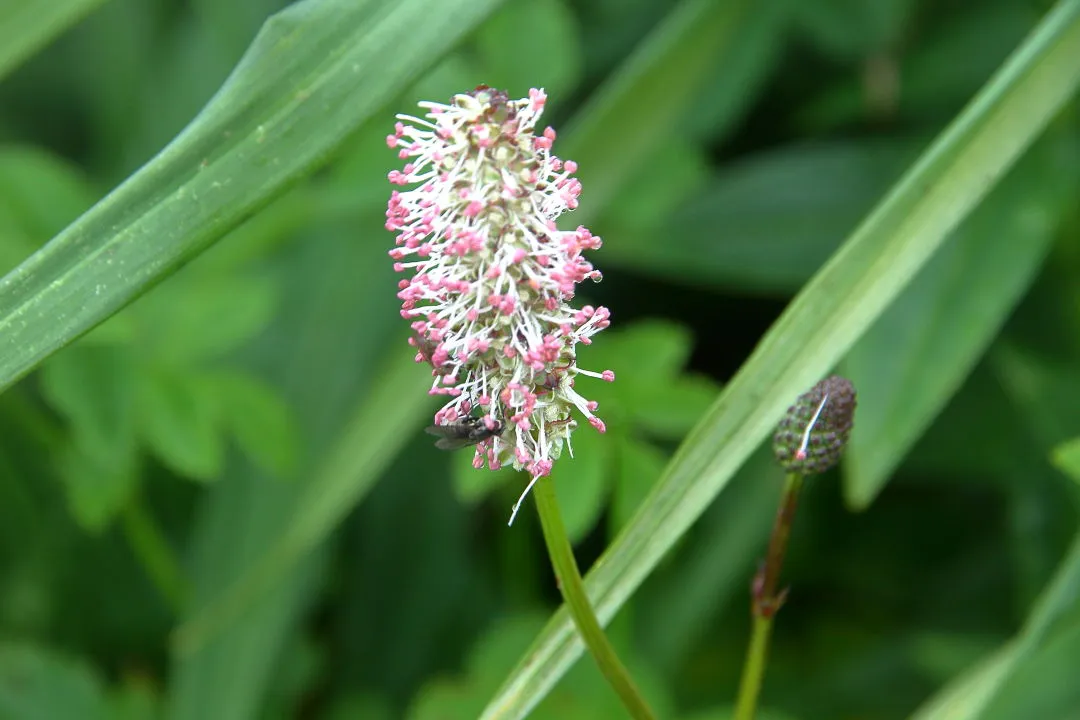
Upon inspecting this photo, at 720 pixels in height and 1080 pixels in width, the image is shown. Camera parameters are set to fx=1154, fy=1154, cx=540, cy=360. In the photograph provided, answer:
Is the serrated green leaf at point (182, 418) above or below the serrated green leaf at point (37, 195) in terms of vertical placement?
below

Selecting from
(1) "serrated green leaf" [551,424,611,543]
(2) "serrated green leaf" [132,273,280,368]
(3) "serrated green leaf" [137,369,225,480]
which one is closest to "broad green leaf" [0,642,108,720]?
(3) "serrated green leaf" [137,369,225,480]

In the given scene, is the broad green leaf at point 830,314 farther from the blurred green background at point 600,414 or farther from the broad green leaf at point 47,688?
the broad green leaf at point 47,688

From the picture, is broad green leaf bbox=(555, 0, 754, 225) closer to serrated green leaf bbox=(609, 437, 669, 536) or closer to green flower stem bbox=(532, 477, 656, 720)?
serrated green leaf bbox=(609, 437, 669, 536)

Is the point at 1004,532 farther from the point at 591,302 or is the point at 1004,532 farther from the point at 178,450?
the point at 178,450

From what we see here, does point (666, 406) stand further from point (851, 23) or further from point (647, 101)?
point (851, 23)

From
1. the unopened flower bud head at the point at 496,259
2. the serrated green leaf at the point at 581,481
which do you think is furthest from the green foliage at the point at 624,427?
the unopened flower bud head at the point at 496,259
